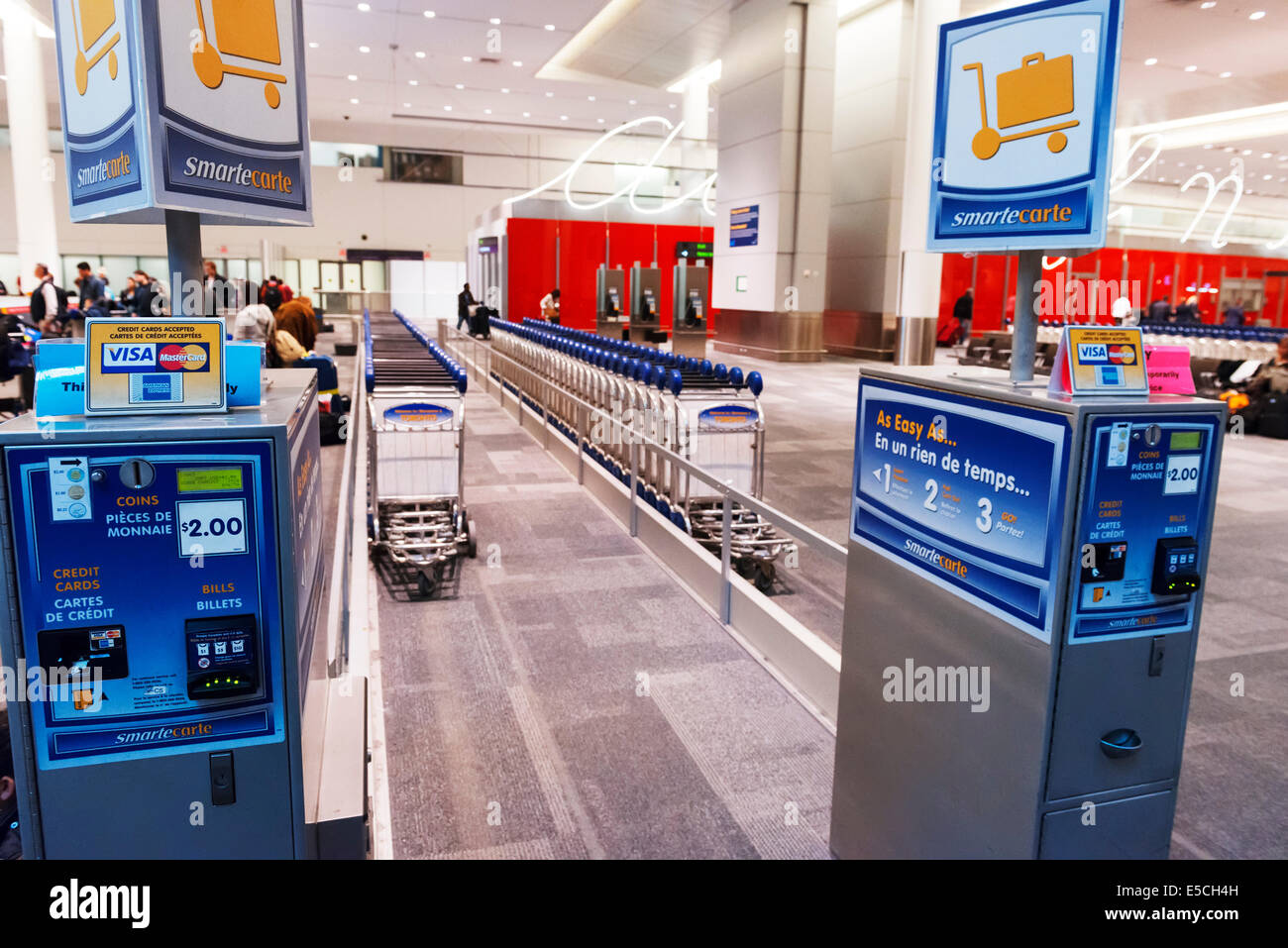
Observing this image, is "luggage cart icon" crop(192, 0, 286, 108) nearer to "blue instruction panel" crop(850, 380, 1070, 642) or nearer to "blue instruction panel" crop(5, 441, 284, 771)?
"blue instruction panel" crop(5, 441, 284, 771)

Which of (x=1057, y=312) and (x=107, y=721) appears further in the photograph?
(x=1057, y=312)

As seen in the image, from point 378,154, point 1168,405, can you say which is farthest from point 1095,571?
point 378,154

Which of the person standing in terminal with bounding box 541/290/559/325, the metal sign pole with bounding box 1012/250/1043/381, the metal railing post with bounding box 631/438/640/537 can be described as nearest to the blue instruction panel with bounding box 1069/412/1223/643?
the metal sign pole with bounding box 1012/250/1043/381

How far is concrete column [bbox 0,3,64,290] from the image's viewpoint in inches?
773

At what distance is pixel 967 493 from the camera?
2215mm

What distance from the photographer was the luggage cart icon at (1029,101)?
2168 millimetres

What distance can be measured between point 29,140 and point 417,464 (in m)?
20.1

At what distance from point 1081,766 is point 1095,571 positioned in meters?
0.47

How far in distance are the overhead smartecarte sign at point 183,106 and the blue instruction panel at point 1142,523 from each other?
190 centimetres

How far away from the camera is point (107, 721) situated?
163 centimetres

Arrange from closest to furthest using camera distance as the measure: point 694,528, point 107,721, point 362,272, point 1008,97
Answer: point 107,721 < point 1008,97 < point 694,528 < point 362,272

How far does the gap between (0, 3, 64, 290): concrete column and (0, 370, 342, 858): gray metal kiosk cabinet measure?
2279 cm

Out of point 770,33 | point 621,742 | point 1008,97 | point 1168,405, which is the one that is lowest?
point 621,742
